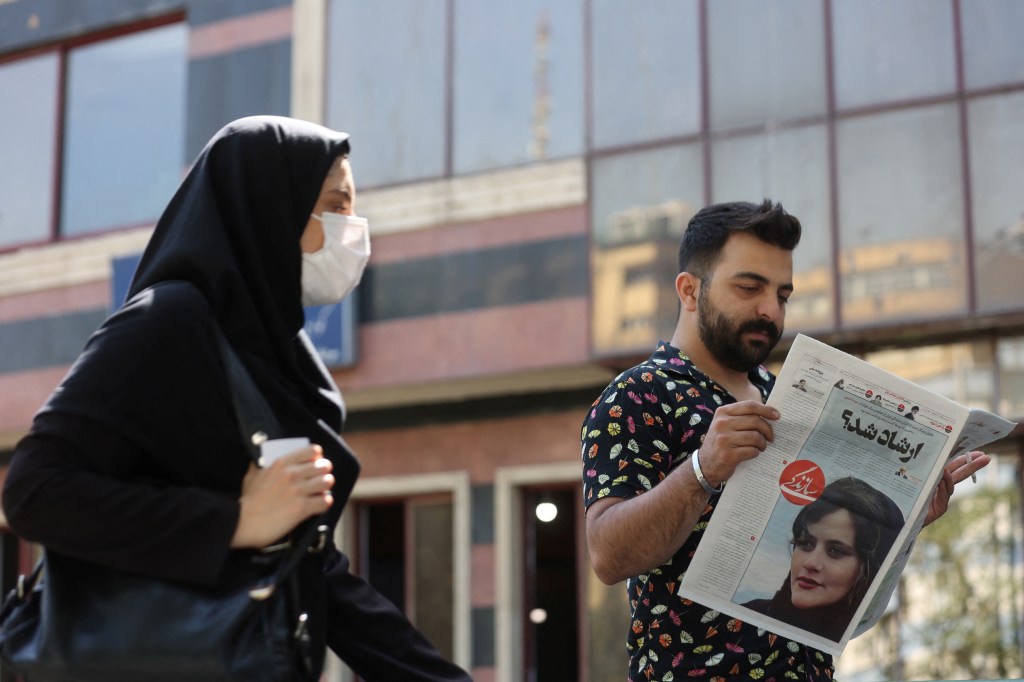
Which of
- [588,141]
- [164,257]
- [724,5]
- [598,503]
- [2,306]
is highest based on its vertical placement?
[724,5]

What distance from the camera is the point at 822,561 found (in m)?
3.35

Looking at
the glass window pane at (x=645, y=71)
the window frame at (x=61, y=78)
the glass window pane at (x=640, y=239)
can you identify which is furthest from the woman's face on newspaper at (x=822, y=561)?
the window frame at (x=61, y=78)

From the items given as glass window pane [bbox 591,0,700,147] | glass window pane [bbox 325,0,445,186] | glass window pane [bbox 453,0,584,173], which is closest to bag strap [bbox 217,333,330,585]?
glass window pane [bbox 591,0,700,147]

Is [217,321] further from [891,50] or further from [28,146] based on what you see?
[28,146]

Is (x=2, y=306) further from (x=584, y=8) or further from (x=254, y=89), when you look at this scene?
(x=584, y=8)

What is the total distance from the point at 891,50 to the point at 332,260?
9.22m

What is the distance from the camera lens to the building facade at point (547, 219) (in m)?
11.2

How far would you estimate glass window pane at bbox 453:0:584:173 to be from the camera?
12742 millimetres

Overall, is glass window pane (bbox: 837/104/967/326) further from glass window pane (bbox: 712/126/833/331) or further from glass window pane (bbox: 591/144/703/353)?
glass window pane (bbox: 591/144/703/353)

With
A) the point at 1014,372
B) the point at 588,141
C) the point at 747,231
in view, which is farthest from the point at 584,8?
the point at 747,231

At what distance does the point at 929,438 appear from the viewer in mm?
3350

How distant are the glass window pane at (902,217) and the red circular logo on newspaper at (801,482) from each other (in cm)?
790

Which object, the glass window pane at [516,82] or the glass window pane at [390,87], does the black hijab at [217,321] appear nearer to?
the glass window pane at [516,82]

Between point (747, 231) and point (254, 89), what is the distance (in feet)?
35.5
